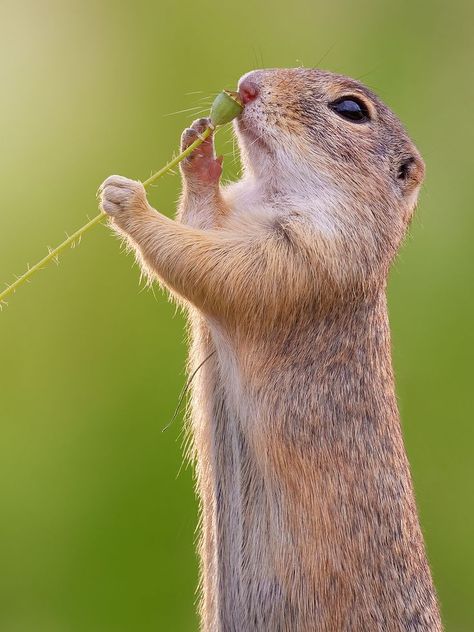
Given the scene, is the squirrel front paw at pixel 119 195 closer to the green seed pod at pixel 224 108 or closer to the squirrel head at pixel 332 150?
the green seed pod at pixel 224 108

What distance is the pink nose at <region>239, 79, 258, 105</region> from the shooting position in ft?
13.7

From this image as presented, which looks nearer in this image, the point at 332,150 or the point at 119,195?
the point at 119,195

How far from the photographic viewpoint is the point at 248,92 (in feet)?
13.7

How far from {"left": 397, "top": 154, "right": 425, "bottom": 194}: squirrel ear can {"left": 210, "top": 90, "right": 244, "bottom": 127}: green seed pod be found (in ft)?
2.66

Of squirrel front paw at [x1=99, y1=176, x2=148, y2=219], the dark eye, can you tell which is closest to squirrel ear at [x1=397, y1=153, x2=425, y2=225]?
the dark eye

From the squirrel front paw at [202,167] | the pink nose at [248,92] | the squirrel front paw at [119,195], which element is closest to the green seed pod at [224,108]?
the pink nose at [248,92]

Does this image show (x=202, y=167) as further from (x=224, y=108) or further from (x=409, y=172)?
(x=409, y=172)

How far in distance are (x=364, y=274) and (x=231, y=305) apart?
0.56 m

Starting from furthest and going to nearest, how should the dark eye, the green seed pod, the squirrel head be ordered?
the dark eye
the squirrel head
the green seed pod

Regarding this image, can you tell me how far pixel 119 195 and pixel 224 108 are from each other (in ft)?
1.62

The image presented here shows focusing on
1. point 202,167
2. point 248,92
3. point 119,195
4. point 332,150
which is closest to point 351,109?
point 332,150

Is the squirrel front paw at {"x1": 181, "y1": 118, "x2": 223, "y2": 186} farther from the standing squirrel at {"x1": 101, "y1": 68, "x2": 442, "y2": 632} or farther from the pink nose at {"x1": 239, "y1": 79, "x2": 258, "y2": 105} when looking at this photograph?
A: the pink nose at {"x1": 239, "y1": 79, "x2": 258, "y2": 105}

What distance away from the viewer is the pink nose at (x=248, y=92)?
417 centimetres

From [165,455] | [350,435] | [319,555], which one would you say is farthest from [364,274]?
[165,455]
